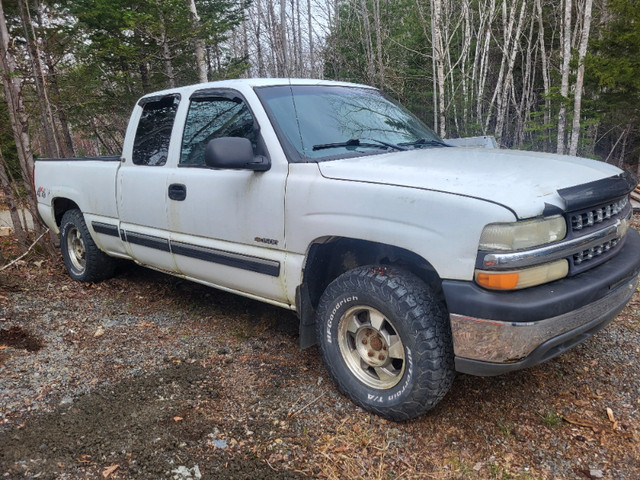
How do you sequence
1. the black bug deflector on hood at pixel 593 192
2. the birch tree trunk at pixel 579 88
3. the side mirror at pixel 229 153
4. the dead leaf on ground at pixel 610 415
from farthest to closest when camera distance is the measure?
the birch tree trunk at pixel 579 88 → the side mirror at pixel 229 153 → the dead leaf on ground at pixel 610 415 → the black bug deflector on hood at pixel 593 192

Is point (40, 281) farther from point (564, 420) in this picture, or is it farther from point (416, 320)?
point (564, 420)

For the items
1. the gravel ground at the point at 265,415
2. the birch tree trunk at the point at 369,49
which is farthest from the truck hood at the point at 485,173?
the birch tree trunk at the point at 369,49

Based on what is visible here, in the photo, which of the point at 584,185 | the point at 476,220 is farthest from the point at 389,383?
the point at 584,185

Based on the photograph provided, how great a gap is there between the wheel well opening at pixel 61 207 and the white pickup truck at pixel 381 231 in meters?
1.63

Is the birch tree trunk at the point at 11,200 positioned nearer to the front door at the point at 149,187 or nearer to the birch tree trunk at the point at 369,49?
the front door at the point at 149,187

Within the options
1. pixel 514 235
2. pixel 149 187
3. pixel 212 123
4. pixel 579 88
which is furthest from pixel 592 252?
pixel 579 88

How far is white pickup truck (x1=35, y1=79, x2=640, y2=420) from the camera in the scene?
2.09m

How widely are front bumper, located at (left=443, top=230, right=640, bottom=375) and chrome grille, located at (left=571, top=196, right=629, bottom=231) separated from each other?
0.26m

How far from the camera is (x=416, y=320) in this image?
231 centimetres

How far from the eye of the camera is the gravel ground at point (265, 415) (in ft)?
7.33

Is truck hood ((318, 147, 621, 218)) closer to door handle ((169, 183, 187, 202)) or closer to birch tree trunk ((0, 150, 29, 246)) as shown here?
door handle ((169, 183, 187, 202))

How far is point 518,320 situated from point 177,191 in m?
2.58

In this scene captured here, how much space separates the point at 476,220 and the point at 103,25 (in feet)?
36.7

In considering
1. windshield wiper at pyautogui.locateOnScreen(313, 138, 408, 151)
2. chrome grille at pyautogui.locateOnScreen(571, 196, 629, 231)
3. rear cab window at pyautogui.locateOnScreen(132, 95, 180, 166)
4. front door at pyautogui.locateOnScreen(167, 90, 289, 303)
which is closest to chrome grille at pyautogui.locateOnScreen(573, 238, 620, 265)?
chrome grille at pyautogui.locateOnScreen(571, 196, 629, 231)
